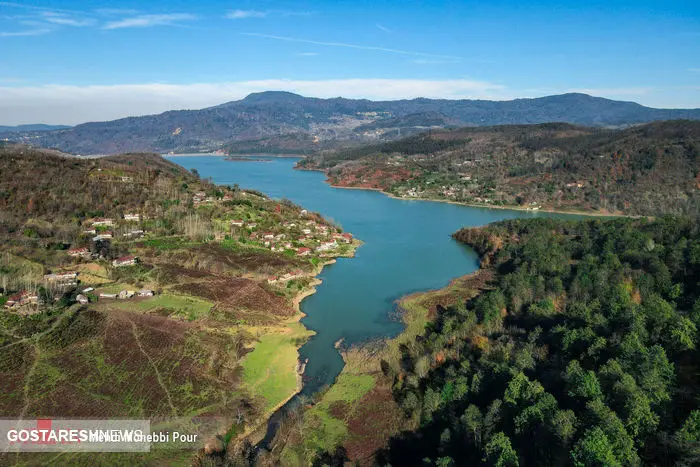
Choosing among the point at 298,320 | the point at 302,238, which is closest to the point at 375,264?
the point at 302,238

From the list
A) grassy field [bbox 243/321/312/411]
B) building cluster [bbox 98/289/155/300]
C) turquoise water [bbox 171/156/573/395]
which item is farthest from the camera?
building cluster [bbox 98/289/155/300]

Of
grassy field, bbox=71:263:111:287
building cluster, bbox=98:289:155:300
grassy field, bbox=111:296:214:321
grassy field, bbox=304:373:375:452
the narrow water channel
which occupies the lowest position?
grassy field, bbox=304:373:375:452

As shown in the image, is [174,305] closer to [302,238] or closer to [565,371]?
[302,238]

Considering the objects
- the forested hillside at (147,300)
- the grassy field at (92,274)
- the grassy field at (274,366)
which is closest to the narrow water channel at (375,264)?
the grassy field at (274,366)

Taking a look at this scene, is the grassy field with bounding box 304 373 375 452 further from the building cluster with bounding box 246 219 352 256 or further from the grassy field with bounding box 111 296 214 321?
the building cluster with bounding box 246 219 352 256

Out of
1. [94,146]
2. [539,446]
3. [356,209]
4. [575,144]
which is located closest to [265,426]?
[539,446]

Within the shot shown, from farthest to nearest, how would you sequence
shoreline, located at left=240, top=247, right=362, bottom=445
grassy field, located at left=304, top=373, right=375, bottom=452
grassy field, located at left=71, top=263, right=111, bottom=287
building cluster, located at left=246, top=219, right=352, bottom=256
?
1. building cluster, located at left=246, top=219, right=352, bottom=256
2. grassy field, located at left=71, top=263, right=111, bottom=287
3. shoreline, located at left=240, top=247, right=362, bottom=445
4. grassy field, located at left=304, top=373, right=375, bottom=452

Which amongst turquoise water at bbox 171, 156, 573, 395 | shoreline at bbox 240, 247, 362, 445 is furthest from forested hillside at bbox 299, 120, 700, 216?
shoreline at bbox 240, 247, 362, 445
